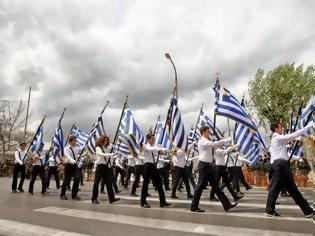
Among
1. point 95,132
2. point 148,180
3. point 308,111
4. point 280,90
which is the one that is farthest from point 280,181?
point 280,90

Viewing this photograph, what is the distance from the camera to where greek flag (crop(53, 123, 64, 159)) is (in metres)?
13.8

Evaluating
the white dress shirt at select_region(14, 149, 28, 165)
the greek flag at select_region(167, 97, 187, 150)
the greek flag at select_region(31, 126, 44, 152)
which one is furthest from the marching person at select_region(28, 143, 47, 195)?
the greek flag at select_region(167, 97, 187, 150)

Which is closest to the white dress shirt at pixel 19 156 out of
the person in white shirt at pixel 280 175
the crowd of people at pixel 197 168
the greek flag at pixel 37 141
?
the crowd of people at pixel 197 168

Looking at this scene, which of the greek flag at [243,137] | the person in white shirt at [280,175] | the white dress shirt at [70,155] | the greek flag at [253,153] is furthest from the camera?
the greek flag at [253,153]

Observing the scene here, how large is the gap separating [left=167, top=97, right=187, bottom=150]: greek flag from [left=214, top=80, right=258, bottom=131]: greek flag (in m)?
1.37

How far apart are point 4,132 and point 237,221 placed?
4225 cm

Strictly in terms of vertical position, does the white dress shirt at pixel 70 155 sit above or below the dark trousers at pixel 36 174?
above

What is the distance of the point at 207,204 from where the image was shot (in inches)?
376

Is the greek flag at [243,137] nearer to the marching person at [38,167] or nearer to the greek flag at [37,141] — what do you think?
the marching person at [38,167]

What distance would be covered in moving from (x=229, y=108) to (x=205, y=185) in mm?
2320

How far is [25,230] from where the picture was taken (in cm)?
618

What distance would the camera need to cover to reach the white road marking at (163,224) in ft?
18.9

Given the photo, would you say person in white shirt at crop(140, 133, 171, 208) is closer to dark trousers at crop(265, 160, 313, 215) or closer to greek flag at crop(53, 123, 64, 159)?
dark trousers at crop(265, 160, 313, 215)

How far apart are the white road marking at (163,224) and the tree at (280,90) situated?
90.7 ft
